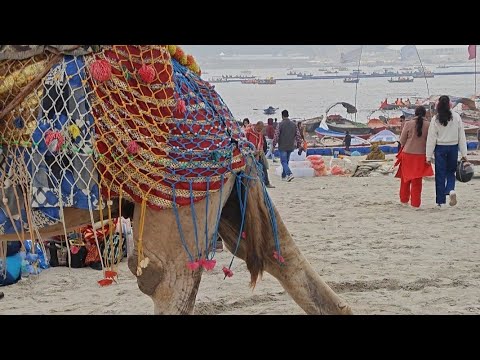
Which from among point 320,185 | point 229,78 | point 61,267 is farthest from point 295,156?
point 229,78

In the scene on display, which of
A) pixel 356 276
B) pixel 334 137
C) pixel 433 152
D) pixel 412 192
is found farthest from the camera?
pixel 334 137

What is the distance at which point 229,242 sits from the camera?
11.7 ft

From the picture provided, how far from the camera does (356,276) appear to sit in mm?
5262

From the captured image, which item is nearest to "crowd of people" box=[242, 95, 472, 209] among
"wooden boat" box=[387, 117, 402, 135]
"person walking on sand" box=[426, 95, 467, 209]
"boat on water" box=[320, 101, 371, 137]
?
"person walking on sand" box=[426, 95, 467, 209]

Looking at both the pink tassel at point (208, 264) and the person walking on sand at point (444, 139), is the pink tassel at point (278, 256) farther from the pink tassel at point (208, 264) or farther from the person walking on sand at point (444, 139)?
the person walking on sand at point (444, 139)

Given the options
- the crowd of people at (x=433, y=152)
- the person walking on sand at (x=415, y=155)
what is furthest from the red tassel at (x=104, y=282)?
the person walking on sand at (x=415, y=155)

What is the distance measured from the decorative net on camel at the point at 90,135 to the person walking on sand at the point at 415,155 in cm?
553

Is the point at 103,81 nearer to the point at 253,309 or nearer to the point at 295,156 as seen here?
the point at 253,309

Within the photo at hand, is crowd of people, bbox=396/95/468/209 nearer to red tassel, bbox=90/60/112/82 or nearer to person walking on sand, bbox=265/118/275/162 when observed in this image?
red tassel, bbox=90/60/112/82

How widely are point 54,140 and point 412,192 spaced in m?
6.16

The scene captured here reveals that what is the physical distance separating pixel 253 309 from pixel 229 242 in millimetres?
1032

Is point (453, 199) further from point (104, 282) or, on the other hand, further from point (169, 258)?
point (104, 282)

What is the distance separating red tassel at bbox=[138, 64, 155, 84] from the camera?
2962 mm

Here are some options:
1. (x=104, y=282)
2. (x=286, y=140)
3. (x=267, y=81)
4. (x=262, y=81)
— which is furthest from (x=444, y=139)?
(x=262, y=81)
